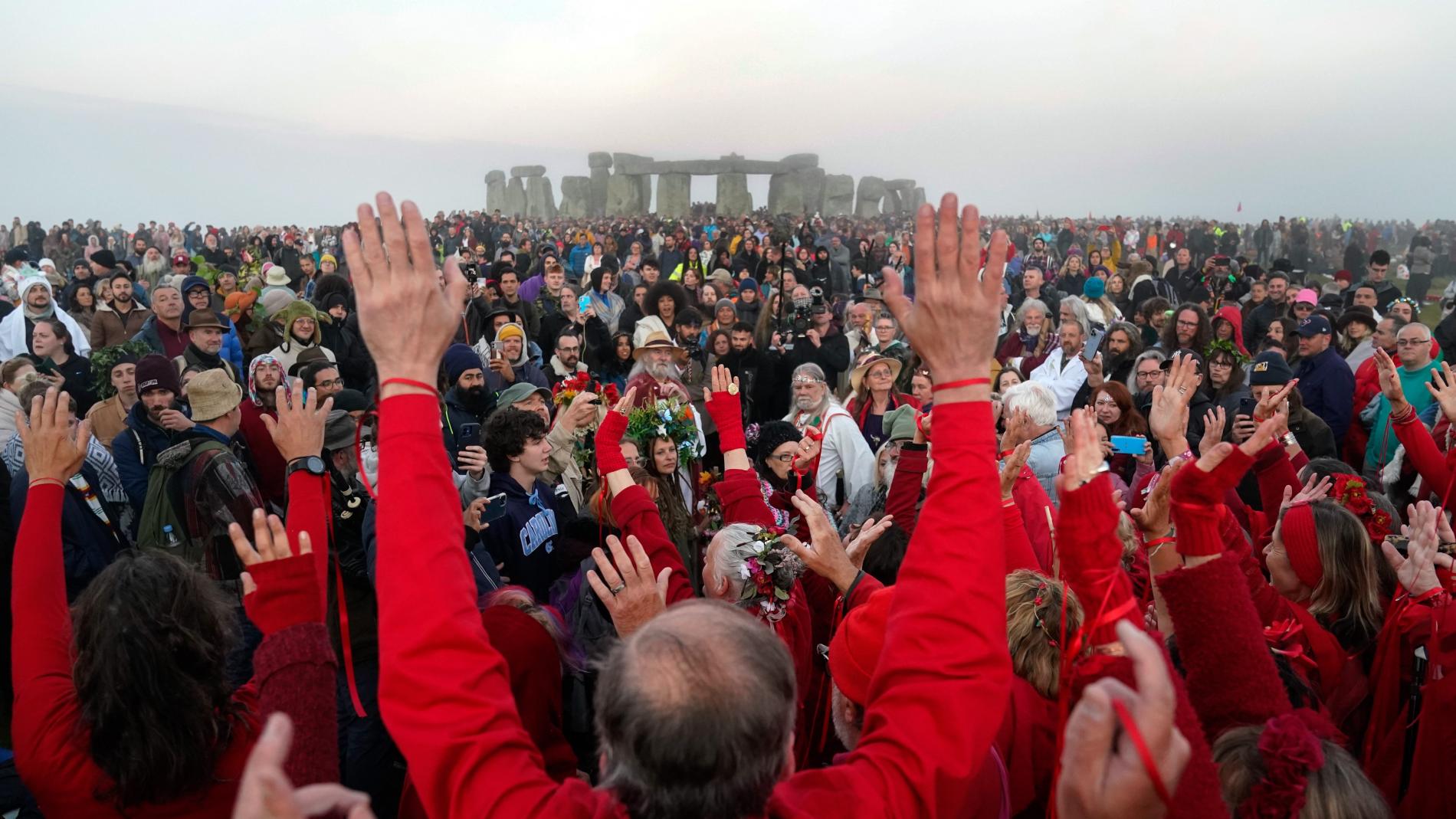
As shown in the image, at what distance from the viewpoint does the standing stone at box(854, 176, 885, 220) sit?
45406 millimetres

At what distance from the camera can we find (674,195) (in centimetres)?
4347

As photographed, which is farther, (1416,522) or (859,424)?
(859,424)

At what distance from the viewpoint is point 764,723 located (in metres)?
1.25

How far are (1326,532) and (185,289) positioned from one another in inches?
334

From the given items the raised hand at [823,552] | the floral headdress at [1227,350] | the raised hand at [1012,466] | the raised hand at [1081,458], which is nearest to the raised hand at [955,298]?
the raised hand at [1081,458]

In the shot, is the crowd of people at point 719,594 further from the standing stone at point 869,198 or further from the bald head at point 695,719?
the standing stone at point 869,198

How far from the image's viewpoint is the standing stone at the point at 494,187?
50250mm

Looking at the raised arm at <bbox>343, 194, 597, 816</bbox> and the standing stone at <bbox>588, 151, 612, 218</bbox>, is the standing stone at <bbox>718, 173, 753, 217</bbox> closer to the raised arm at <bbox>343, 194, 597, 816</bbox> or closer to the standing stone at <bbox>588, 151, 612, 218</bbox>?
the standing stone at <bbox>588, 151, 612, 218</bbox>

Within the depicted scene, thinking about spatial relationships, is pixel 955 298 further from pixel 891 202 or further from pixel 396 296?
pixel 891 202

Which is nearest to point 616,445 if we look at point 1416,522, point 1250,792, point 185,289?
point 1250,792

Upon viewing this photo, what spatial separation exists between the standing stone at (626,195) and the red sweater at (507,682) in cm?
4320

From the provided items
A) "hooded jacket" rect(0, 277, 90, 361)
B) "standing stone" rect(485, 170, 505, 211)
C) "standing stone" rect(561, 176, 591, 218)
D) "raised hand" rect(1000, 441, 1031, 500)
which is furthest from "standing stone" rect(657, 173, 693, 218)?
"raised hand" rect(1000, 441, 1031, 500)

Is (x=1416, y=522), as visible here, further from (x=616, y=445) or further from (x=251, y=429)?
(x=251, y=429)

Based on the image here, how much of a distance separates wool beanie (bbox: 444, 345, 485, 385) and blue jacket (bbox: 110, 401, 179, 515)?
1803 mm
